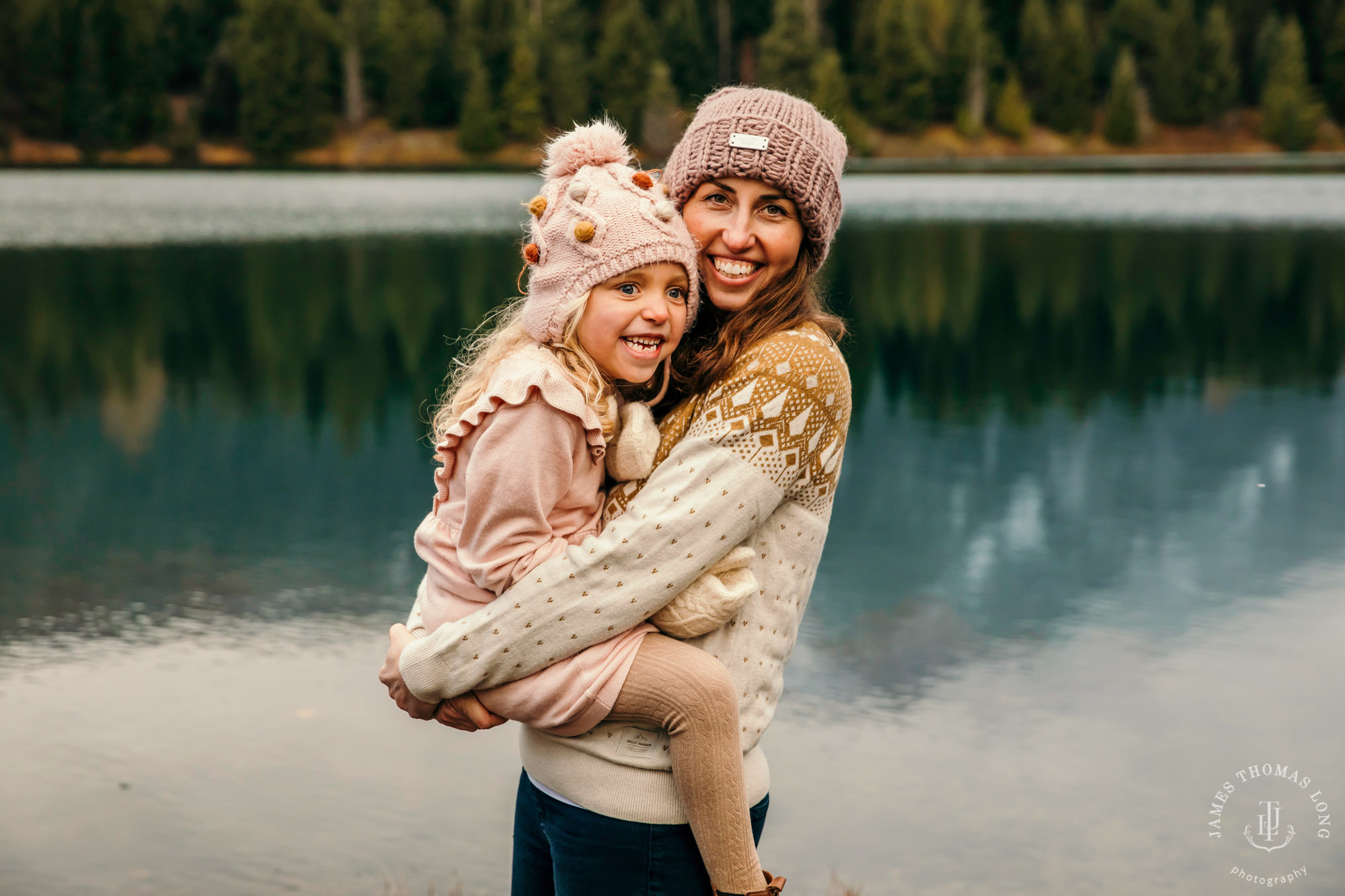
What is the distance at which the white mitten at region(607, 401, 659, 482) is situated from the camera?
1904 mm

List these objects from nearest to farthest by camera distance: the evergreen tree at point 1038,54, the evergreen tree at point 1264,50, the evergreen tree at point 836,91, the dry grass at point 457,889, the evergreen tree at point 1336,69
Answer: the dry grass at point 457,889 < the evergreen tree at point 836,91 < the evergreen tree at point 1264,50 < the evergreen tree at point 1336,69 < the evergreen tree at point 1038,54

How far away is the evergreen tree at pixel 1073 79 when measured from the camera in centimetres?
5500

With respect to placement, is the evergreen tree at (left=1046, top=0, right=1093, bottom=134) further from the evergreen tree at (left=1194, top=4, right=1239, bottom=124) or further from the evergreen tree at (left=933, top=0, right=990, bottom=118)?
the evergreen tree at (left=1194, top=4, right=1239, bottom=124)

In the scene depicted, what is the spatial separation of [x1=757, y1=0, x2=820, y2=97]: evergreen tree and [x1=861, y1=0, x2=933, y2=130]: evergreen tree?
269 centimetres

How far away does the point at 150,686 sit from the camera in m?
5.90

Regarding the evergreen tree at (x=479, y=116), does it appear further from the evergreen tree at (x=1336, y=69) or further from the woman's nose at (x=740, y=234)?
the woman's nose at (x=740, y=234)

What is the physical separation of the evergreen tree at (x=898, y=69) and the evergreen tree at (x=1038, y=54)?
15.4 feet

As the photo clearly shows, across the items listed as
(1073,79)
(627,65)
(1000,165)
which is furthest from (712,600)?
(1073,79)

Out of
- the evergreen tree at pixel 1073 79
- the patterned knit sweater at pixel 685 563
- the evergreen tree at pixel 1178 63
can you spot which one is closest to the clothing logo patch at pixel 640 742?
the patterned knit sweater at pixel 685 563

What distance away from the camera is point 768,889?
1.95 m

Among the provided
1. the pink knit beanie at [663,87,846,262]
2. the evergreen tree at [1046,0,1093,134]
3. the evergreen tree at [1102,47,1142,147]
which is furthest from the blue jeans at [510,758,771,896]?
the evergreen tree at [1046,0,1093,134]

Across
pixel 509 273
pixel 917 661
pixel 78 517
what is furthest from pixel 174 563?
pixel 509 273

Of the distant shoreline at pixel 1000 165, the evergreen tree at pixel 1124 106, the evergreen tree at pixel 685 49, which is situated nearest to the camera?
the distant shoreline at pixel 1000 165

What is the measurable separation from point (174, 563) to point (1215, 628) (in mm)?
6311
